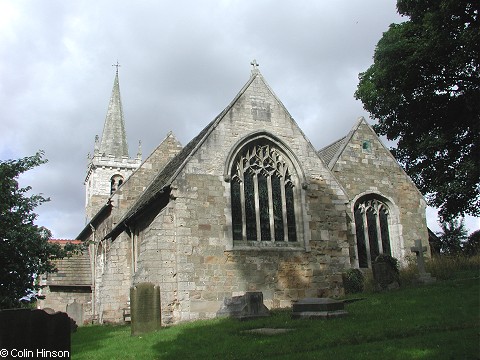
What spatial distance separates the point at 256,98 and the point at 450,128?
10011mm

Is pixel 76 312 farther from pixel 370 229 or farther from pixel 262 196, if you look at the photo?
pixel 370 229

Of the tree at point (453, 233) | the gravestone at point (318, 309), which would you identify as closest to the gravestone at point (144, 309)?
the gravestone at point (318, 309)

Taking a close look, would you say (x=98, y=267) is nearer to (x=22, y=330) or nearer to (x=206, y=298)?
(x=206, y=298)

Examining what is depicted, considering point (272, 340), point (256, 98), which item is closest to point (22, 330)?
point (272, 340)

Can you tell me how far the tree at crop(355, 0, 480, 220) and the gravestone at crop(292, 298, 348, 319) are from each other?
11.0 meters

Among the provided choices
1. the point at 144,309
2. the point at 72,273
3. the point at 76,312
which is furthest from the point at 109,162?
the point at 144,309

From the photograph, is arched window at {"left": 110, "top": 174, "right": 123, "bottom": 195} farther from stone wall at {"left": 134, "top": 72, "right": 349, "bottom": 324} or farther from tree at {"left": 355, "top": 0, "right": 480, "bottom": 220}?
stone wall at {"left": 134, "top": 72, "right": 349, "bottom": 324}

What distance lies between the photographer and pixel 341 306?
38.3 ft

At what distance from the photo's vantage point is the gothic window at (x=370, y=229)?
65.8 ft

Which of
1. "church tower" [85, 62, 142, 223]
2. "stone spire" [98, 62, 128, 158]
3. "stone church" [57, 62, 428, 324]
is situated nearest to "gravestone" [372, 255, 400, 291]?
"stone church" [57, 62, 428, 324]

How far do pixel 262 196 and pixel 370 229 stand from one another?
613cm

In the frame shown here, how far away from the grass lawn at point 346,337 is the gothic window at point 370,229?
288 inches

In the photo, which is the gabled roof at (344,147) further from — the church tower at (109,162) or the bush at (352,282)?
the church tower at (109,162)

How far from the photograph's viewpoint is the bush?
1722cm
